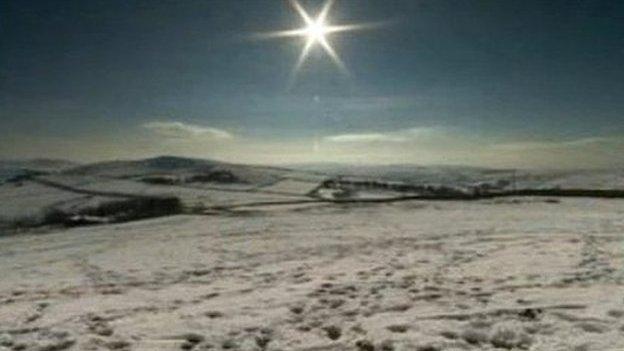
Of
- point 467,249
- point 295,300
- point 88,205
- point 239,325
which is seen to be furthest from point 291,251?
point 88,205

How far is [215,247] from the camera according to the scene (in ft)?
90.2

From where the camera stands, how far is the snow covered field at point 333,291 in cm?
1075

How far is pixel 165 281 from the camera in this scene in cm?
1845

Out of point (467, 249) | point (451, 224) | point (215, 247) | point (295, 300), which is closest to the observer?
point (295, 300)

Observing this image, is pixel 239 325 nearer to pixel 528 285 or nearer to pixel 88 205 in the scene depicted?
pixel 528 285

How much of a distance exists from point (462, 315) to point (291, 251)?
43.5 feet

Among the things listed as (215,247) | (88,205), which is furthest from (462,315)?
(88,205)

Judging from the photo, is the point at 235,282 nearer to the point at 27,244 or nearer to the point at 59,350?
the point at 59,350

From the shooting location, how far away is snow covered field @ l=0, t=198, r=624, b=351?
35.3 feet

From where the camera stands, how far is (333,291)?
14758 millimetres

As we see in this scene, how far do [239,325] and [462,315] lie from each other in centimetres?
380

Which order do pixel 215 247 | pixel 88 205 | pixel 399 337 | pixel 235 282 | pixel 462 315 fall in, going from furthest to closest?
pixel 88 205, pixel 215 247, pixel 235 282, pixel 462 315, pixel 399 337

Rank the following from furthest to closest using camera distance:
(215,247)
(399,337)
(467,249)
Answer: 1. (215,247)
2. (467,249)
3. (399,337)

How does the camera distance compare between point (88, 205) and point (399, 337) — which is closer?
point (399, 337)
